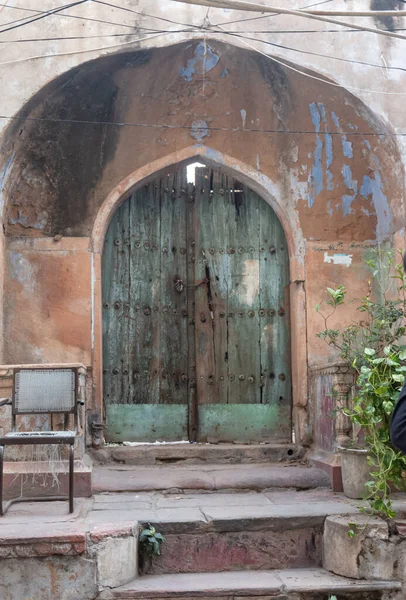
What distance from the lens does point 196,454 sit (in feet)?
19.6

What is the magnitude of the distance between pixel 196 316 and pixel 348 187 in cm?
191

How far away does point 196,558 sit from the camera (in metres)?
3.93

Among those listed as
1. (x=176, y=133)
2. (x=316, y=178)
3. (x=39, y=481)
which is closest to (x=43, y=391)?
(x=39, y=481)

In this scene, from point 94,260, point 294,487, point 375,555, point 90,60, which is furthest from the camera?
point 94,260

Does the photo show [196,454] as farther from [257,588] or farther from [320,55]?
[320,55]

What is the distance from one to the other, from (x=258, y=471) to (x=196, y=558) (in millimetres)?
1595

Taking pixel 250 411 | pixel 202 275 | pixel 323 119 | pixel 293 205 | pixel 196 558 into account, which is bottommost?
pixel 196 558

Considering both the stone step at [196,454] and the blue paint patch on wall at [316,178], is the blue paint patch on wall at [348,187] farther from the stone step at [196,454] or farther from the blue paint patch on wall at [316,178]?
the stone step at [196,454]

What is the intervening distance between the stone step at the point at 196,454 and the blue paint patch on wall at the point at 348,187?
89.8 inches

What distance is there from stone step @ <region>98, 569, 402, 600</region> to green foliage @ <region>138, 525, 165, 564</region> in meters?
0.12

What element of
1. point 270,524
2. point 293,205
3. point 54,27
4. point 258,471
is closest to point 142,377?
point 258,471

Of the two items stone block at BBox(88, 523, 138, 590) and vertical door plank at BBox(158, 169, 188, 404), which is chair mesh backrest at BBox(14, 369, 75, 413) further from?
vertical door plank at BBox(158, 169, 188, 404)

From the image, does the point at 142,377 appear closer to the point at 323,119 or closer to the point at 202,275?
the point at 202,275

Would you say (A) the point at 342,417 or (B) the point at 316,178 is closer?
(A) the point at 342,417
